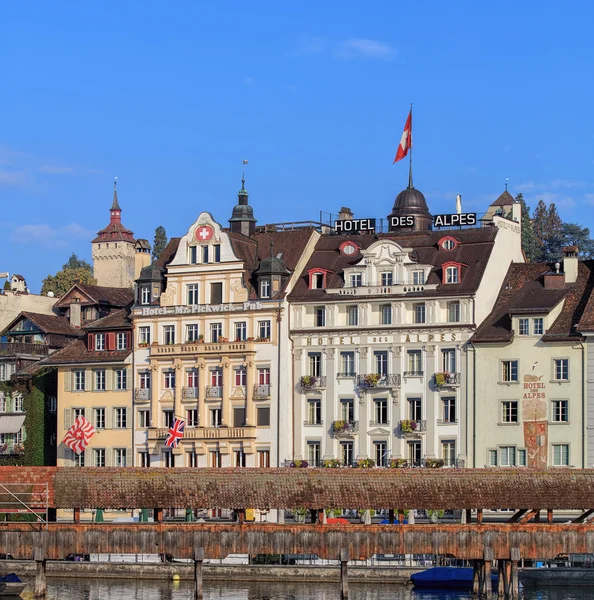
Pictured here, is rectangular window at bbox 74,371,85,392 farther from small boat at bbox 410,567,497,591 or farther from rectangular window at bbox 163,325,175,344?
small boat at bbox 410,567,497,591

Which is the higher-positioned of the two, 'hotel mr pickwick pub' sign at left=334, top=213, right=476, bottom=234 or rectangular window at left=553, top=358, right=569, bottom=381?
'hotel mr pickwick pub' sign at left=334, top=213, right=476, bottom=234

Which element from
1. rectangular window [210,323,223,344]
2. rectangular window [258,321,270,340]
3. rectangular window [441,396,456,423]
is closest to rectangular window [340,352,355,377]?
rectangular window [258,321,270,340]

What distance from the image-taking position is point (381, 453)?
105000 millimetres

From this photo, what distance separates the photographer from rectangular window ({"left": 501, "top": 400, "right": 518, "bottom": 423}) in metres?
102

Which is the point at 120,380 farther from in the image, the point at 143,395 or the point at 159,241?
the point at 159,241

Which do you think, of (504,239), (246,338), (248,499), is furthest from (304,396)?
(248,499)

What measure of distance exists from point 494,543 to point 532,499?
3.19 meters

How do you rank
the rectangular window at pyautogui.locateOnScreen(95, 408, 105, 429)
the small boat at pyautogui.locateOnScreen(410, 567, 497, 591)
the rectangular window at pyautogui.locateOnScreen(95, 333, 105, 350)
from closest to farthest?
the small boat at pyautogui.locateOnScreen(410, 567, 497, 591)
the rectangular window at pyautogui.locateOnScreen(95, 408, 105, 429)
the rectangular window at pyautogui.locateOnScreen(95, 333, 105, 350)

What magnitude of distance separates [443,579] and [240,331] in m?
28.2

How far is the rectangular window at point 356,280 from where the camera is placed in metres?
107

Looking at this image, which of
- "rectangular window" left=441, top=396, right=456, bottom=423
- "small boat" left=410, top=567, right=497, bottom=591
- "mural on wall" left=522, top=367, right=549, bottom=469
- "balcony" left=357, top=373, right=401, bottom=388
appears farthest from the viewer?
"balcony" left=357, top=373, right=401, bottom=388

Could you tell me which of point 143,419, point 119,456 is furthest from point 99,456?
point 143,419

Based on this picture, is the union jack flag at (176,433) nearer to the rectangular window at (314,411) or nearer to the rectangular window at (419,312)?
the rectangular window at (314,411)

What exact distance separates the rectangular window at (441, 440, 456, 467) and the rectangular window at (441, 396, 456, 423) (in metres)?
1.28
